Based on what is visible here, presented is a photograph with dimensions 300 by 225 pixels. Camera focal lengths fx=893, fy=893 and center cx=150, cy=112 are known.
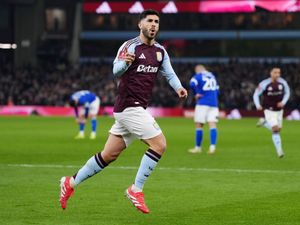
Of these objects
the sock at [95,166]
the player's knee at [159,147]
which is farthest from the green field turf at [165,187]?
the player's knee at [159,147]

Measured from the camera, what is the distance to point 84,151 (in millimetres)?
24906

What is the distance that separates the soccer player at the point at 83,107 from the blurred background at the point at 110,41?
25.1 m

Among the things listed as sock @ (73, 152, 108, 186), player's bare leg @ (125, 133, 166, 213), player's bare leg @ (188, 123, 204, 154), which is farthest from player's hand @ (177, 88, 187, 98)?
player's bare leg @ (188, 123, 204, 154)

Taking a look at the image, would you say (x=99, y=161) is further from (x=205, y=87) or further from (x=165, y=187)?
(x=205, y=87)

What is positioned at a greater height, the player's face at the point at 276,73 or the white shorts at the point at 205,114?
the player's face at the point at 276,73

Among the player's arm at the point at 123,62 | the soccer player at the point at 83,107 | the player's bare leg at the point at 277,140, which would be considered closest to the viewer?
the player's arm at the point at 123,62

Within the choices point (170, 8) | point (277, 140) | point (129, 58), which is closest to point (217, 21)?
point (170, 8)

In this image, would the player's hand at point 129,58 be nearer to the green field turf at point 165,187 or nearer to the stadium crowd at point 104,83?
the green field turf at point 165,187

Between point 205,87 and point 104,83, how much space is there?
34688mm

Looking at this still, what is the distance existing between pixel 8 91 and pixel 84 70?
21.1 feet

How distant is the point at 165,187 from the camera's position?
15.4 metres

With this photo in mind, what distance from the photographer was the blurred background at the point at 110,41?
5912 centimetres

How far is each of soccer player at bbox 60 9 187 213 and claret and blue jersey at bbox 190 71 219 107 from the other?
42.4 feet

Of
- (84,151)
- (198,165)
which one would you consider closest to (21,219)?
(198,165)
